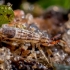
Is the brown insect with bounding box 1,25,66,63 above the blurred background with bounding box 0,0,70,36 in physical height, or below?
below

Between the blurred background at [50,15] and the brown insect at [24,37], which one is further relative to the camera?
the blurred background at [50,15]

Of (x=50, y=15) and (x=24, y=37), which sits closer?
(x=24, y=37)

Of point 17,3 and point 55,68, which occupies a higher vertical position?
point 17,3

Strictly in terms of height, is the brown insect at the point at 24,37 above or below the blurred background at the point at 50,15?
below

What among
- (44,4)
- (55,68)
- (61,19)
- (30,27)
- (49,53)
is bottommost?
(55,68)

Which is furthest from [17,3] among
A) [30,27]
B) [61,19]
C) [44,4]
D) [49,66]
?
[49,66]

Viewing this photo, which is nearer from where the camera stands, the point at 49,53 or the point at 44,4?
the point at 49,53

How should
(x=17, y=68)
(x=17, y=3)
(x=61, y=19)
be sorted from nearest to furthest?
(x=17, y=68) → (x=61, y=19) → (x=17, y=3)

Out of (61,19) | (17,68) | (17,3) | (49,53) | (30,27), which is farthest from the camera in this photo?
(17,3)

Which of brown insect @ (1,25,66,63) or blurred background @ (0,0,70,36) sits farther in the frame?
blurred background @ (0,0,70,36)

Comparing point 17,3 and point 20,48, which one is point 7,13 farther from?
point 17,3

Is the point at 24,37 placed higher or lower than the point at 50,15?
lower
